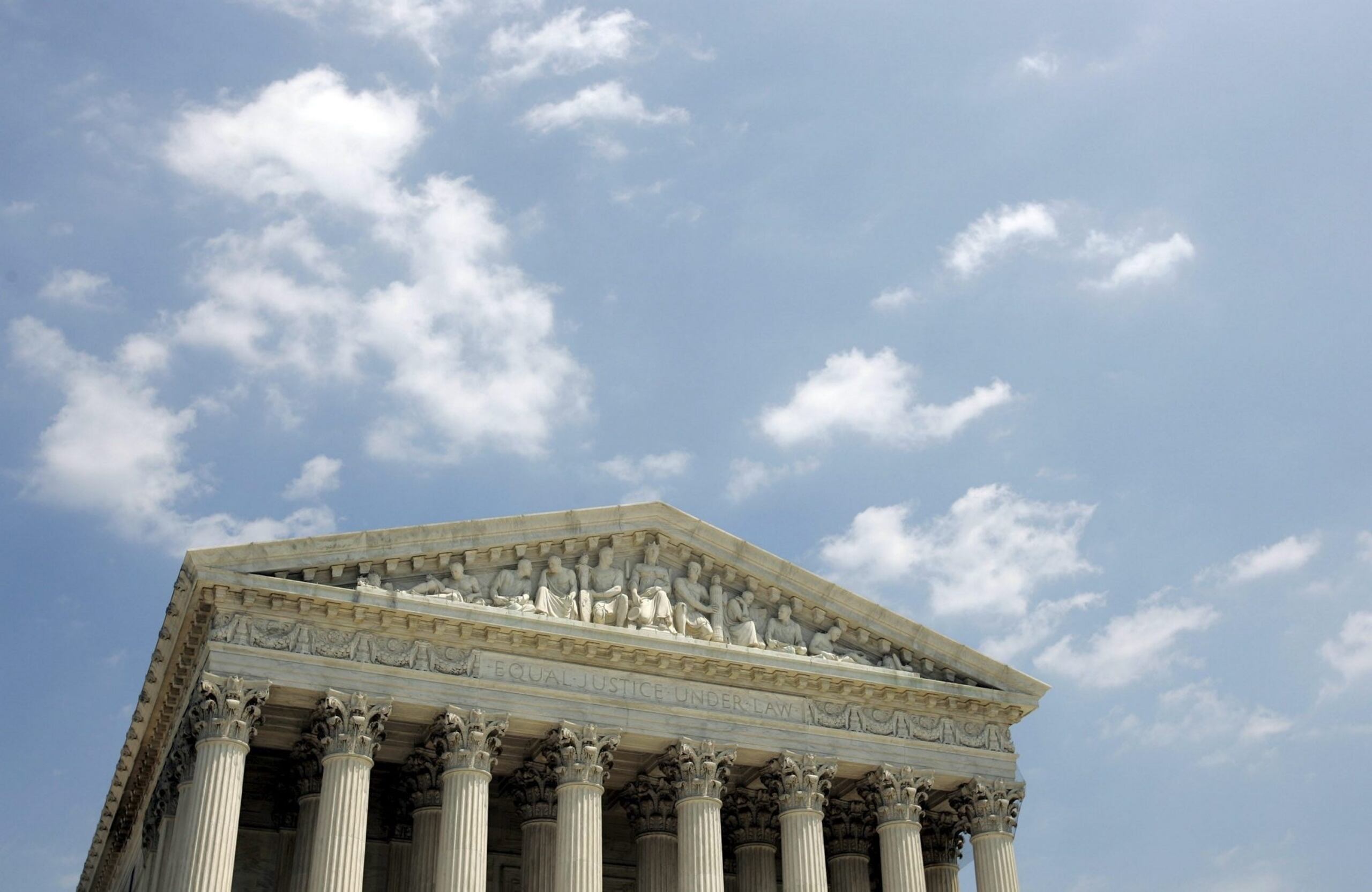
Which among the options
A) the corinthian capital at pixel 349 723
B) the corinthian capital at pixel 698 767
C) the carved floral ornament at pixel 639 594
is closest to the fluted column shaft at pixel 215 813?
the corinthian capital at pixel 349 723

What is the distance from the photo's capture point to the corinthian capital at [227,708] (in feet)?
97.3

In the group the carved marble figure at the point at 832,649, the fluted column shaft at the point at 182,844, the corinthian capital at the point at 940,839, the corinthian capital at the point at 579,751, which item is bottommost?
the fluted column shaft at the point at 182,844

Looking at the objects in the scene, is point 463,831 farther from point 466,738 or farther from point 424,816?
point 424,816

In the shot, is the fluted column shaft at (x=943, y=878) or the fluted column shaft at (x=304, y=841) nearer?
the fluted column shaft at (x=304, y=841)

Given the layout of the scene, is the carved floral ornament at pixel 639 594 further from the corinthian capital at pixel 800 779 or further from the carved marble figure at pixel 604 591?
the corinthian capital at pixel 800 779

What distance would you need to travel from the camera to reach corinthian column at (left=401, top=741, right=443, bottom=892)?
110 ft

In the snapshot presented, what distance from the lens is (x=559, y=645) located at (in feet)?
109

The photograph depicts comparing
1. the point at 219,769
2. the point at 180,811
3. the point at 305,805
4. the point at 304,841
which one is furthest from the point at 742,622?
the point at 180,811

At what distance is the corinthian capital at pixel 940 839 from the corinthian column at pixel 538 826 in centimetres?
1041

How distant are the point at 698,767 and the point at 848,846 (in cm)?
702

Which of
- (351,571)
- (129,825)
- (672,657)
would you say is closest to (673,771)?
(672,657)

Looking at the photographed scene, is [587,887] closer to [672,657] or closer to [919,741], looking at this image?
[672,657]

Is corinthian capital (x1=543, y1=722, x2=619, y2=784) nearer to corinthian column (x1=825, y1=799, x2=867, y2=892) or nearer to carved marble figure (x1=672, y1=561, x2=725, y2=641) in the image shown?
carved marble figure (x1=672, y1=561, x2=725, y2=641)

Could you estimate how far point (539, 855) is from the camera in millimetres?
34188
